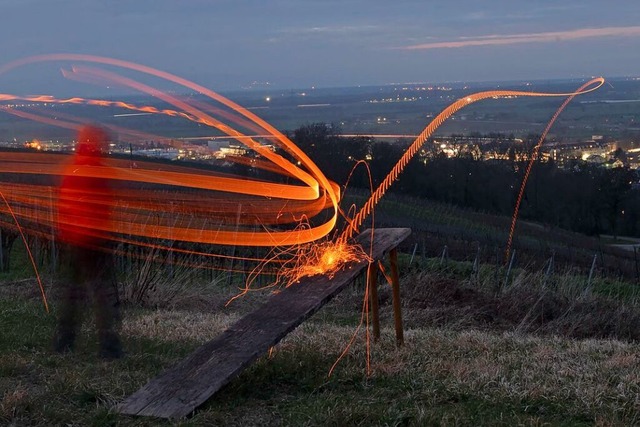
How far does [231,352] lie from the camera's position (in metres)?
5.75

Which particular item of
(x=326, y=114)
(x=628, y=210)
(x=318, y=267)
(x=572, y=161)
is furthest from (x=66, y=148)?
(x=628, y=210)

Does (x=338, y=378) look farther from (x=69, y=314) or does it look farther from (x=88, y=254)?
(x=69, y=314)

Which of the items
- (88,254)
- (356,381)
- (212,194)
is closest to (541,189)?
(212,194)

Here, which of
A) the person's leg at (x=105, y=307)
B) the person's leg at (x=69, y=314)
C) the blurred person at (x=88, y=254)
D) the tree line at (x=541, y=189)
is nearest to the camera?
the blurred person at (x=88, y=254)

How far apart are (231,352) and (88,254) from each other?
2008 mm

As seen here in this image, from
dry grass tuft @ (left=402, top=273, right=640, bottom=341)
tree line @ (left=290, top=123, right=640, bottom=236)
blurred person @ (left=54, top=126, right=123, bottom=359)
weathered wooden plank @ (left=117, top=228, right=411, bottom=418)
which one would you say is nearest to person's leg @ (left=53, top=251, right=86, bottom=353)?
blurred person @ (left=54, top=126, right=123, bottom=359)

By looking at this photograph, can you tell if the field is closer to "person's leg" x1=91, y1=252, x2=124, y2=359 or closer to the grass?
the grass

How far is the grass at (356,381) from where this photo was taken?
204 inches

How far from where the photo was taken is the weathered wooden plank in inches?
206

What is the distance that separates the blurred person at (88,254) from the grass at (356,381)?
0.22m

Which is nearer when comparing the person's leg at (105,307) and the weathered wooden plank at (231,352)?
the weathered wooden plank at (231,352)

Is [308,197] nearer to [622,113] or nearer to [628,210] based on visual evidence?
[622,113]

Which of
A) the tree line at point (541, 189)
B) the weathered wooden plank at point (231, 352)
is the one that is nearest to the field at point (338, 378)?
the weathered wooden plank at point (231, 352)

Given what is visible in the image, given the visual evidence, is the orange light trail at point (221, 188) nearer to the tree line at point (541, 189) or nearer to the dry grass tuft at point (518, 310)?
Answer: the dry grass tuft at point (518, 310)
